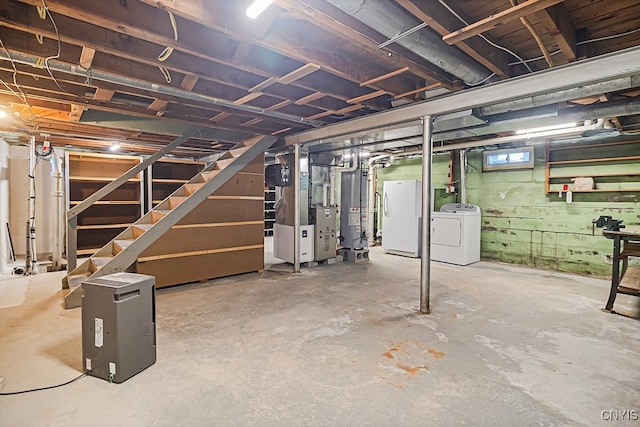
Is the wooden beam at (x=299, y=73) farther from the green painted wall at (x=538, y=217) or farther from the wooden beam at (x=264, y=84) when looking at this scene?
the green painted wall at (x=538, y=217)

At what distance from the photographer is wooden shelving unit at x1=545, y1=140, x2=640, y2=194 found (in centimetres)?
482

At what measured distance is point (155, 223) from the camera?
4.06 m

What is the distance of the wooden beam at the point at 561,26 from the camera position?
194 centimetres

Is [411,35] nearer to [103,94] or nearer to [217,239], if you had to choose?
[103,94]

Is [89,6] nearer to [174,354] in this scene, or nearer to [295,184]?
[174,354]

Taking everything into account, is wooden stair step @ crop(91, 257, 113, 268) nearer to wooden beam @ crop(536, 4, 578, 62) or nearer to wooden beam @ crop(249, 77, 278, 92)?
wooden beam @ crop(249, 77, 278, 92)

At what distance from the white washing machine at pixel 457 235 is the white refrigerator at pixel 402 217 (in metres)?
0.45

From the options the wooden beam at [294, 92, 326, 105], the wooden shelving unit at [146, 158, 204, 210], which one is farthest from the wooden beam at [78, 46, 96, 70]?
the wooden shelving unit at [146, 158, 204, 210]

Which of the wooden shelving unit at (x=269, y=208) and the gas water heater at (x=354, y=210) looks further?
the wooden shelving unit at (x=269, y=208)

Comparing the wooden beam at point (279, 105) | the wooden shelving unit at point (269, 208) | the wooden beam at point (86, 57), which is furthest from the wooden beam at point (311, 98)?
the wooden shelving unit at point (269, 208)

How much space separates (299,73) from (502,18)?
1593 millimetres

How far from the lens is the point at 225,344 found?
2580mm

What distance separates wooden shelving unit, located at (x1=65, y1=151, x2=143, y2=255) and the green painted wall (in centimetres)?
691

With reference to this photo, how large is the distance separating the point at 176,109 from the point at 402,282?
13.1 ft
